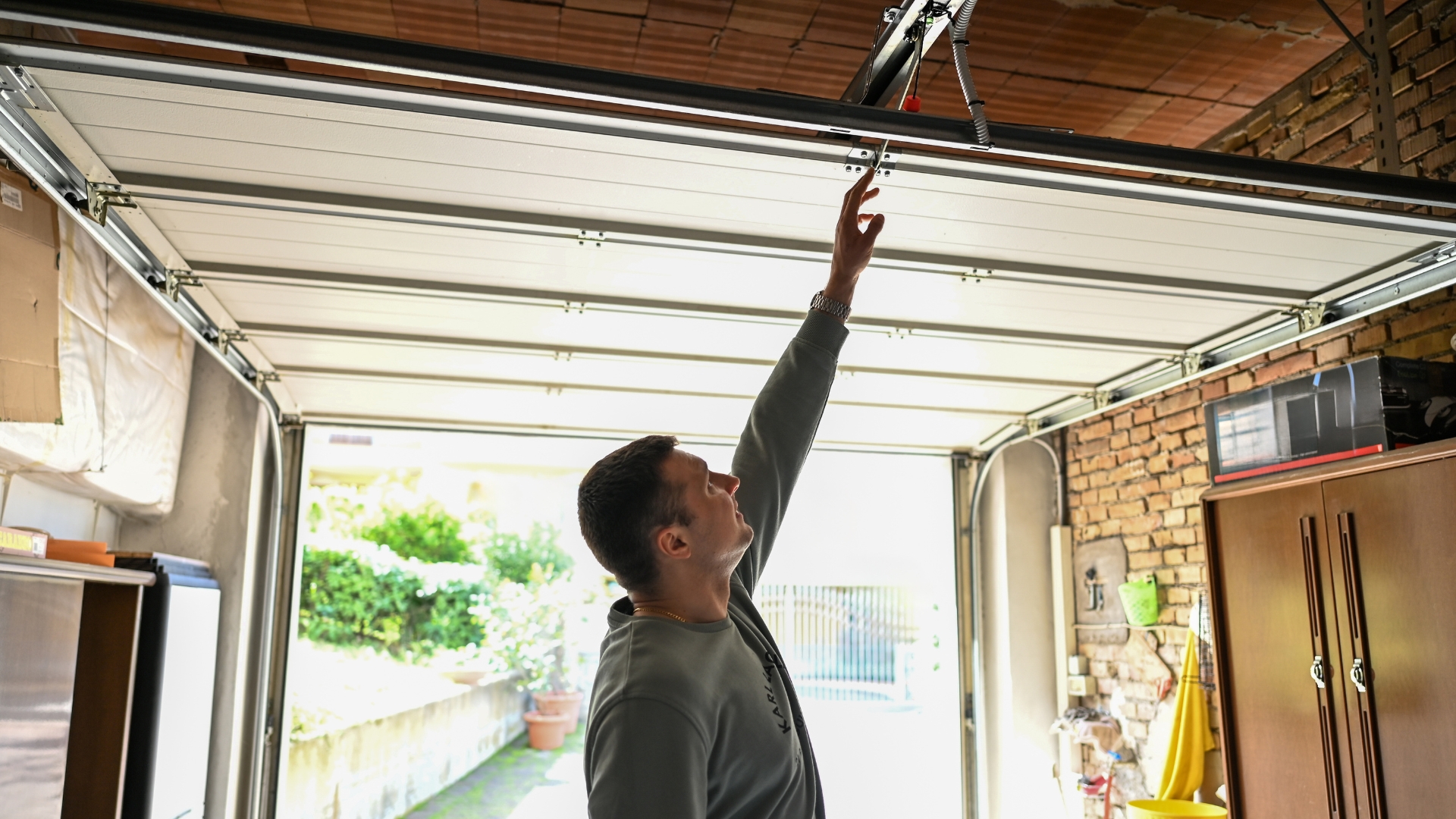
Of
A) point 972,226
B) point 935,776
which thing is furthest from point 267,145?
point 935,776

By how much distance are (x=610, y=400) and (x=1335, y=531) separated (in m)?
3.42

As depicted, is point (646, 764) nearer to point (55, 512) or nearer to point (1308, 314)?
point (1308, 314)

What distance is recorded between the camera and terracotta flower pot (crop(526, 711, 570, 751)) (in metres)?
11.9

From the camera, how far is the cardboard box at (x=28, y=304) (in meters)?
3.29

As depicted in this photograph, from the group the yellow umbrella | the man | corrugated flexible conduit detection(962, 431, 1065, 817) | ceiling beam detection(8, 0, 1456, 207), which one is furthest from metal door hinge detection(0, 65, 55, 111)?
corrugated flexible conduit detection(962, 431, 1065, 817)

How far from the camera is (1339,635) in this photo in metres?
3.36

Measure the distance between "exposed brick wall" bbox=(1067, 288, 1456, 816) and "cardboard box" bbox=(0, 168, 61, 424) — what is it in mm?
4679

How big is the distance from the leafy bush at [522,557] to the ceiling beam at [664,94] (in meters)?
11.6

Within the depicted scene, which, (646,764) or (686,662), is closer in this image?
(646,764)

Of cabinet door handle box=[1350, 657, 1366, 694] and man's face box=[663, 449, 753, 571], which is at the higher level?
man's face box=[663, 449, 753, 571]

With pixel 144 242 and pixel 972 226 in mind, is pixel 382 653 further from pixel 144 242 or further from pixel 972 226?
pixel 972 226

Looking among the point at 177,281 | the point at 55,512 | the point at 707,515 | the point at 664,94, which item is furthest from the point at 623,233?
the point at 55,512

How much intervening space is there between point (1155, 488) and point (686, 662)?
4.54 m

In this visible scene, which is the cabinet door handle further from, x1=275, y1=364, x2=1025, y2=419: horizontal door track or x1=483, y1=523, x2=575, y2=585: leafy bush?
x1=483, y1=523, x2=575, y2=585: leafy bush
